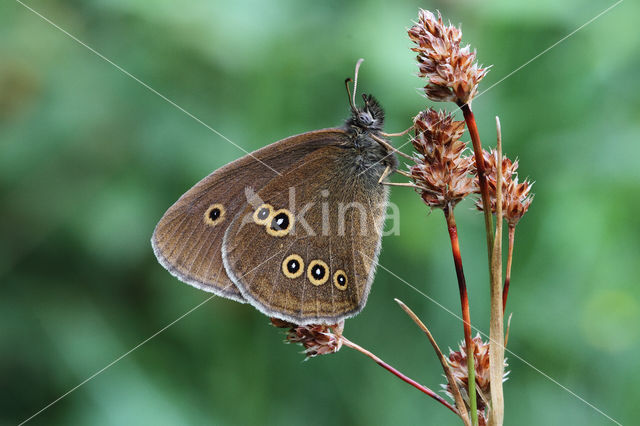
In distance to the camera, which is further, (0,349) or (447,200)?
(0,349)

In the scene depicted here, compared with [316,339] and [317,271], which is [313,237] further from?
[316,339]

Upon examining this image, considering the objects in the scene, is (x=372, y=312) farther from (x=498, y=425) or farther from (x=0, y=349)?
(x=0, y=349)

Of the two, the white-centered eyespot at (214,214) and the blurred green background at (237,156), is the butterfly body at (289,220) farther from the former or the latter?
the blurred green background at (237,156)

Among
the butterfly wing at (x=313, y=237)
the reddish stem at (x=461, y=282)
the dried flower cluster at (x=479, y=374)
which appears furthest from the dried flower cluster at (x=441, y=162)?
the butterfly wing at (x=313, y=237)

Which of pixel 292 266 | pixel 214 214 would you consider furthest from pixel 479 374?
pixel 214 214

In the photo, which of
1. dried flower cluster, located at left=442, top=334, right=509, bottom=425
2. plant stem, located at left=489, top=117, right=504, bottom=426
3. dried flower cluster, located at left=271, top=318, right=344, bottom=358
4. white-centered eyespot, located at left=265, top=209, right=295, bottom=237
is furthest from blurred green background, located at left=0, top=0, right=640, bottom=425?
plant stem, located at left=489, top=117, right=504, bottom=426

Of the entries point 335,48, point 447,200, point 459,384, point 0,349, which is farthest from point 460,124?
point 0,349
